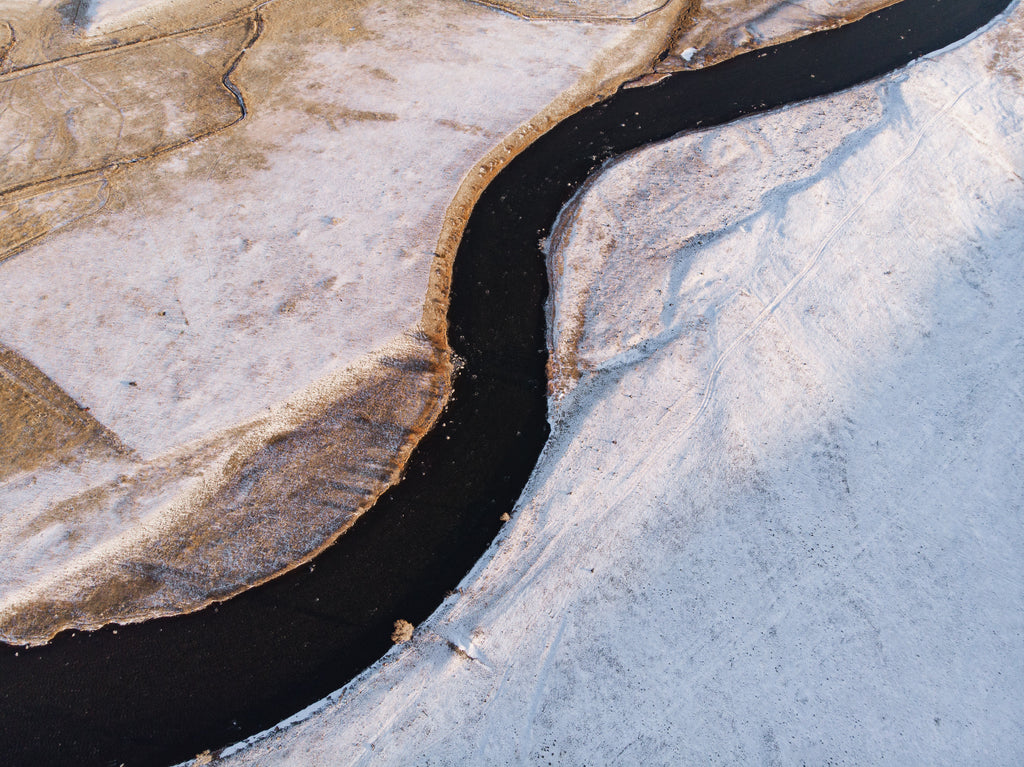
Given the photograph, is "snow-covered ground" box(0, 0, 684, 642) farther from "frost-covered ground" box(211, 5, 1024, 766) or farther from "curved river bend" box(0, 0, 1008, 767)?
"frost-covered ground" box(211, 5, 1024, 766)

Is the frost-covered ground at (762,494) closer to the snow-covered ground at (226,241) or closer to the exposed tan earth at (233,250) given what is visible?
the exposed tan earth at (233,250)

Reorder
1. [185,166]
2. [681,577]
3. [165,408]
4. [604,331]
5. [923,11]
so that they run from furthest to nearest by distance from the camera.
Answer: [923,11] → [185,166] → [604,331] → [165,408] → [681,577]

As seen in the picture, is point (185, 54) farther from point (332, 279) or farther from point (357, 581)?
point (357, 581)

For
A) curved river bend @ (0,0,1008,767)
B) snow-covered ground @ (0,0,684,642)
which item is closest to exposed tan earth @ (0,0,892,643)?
snow-covered ground @ (0,0,684,642)

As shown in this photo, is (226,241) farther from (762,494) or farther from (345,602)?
(762,494)

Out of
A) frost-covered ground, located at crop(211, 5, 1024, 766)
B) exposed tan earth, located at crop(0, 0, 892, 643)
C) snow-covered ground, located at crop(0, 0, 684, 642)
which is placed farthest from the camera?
exposed tan earth, located at crop(0, 0, 892, 643)

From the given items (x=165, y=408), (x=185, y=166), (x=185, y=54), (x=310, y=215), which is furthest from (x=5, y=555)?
(x=185, y=54)
